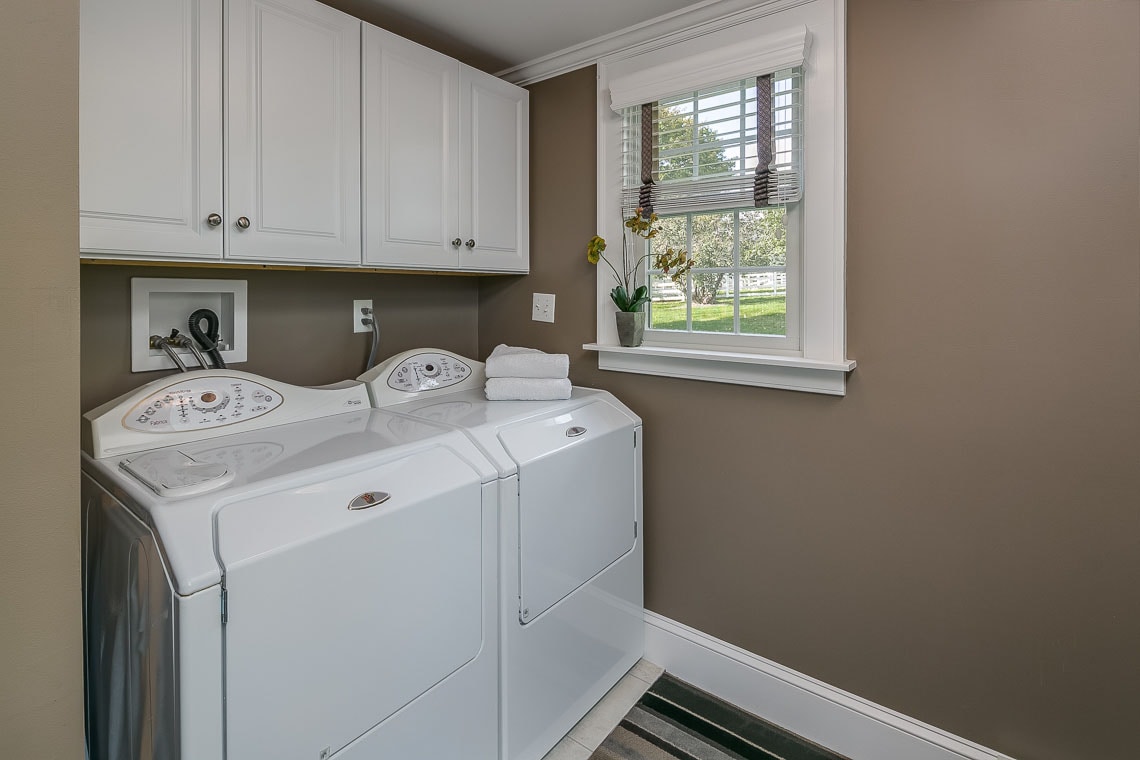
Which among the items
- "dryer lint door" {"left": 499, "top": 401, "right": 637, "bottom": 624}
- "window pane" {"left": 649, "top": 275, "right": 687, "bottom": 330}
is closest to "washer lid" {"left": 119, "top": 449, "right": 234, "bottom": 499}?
"dryer lint door" {"left": 499, "top": 401, "right": 637, "bottom": 624}

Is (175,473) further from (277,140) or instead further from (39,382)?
(277,140)

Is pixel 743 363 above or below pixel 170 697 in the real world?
above

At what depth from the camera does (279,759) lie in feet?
3.59

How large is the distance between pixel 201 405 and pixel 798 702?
1966 millimetres

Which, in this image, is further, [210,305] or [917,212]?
[210,305]

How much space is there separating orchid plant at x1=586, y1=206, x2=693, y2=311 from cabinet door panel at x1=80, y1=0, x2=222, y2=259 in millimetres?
1253

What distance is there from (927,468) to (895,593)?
38 centimetres

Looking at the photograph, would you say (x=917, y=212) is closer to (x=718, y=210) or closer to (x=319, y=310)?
(x=718, y=210)

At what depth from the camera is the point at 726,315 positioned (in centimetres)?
208

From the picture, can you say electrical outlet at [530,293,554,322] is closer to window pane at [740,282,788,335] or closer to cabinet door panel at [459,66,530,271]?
cabinet door panel at [459,66,530,271]

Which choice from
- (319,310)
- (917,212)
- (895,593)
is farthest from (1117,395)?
(319,310)

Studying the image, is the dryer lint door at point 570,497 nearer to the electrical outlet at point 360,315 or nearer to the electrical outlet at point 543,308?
the electrical outlet at point 543,308

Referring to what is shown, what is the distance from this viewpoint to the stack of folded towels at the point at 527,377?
2.03 metres

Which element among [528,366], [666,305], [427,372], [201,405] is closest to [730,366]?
[666,305]
